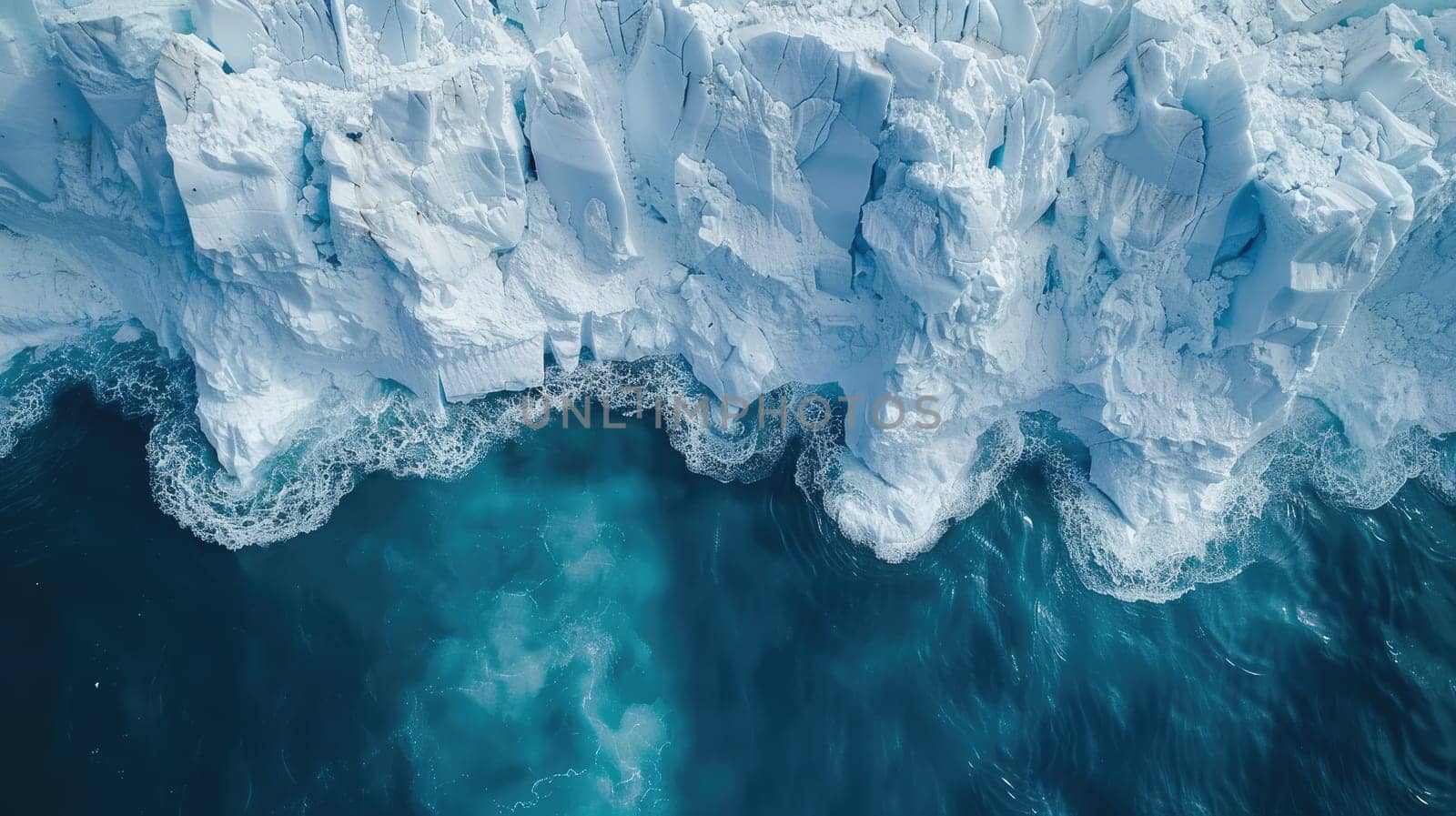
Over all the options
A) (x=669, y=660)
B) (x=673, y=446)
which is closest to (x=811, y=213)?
(x=673, y=446)

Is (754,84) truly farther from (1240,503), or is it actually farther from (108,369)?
(108,369)

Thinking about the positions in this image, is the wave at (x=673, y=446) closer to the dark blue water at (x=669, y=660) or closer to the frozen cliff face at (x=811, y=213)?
the frozen cliff face at (x=811, y=213)

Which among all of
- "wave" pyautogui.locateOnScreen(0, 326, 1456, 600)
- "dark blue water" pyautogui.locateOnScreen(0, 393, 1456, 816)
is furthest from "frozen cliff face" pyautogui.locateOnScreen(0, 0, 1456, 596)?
"dark blue water" pyautogui.locateOnScreen(0, 393, 1456, 816)

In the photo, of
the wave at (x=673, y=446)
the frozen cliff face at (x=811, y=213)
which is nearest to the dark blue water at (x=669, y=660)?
the wave at (x=673, y=446)

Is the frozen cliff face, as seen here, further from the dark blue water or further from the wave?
the dark blue water

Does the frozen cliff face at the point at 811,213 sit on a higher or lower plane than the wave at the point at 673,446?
higher

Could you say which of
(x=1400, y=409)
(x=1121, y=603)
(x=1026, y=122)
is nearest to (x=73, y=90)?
(x=1026, y=122)
